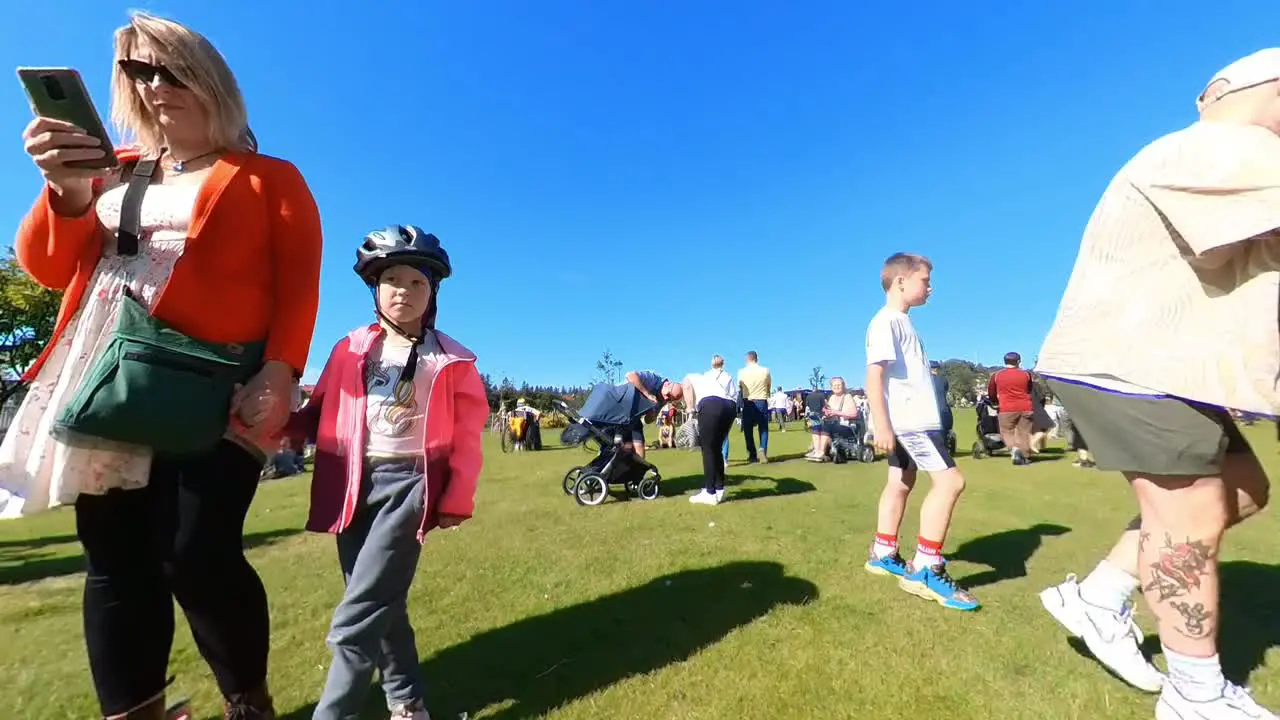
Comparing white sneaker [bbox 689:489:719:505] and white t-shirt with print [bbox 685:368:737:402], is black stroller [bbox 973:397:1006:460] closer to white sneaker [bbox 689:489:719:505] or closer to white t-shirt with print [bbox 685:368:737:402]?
white t-shirt with print [bbox 685:368:737:402]

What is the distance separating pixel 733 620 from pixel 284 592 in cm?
290

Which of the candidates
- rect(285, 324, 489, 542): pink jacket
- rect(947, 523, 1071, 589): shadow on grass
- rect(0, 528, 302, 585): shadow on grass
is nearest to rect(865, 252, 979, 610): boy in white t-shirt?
rect(947, 523, 1071, 589): shadow on grass

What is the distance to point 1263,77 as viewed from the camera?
1839mm

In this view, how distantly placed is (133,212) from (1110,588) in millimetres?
3840

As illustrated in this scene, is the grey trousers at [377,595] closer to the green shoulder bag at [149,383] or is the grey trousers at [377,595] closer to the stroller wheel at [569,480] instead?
the green shoulder bag at [149,383]

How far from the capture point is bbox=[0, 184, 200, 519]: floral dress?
150 centimetres

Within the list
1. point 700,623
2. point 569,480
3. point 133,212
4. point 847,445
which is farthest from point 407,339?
point 847,445

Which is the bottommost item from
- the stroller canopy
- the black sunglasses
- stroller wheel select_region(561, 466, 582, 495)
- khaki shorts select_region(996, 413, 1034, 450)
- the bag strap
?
stroller wheel select_region(561, 466, 582, 495)

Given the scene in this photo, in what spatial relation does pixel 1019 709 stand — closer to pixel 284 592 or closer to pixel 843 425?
pixel 284 592

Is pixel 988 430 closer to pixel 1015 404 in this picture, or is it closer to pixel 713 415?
pixel 1015 404

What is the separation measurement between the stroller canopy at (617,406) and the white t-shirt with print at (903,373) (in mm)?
4354

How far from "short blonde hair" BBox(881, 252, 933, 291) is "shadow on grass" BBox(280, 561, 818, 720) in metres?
2.07

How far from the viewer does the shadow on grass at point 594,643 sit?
227 cm

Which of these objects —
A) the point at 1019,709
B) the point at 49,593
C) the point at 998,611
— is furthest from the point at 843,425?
the point at 49,593
